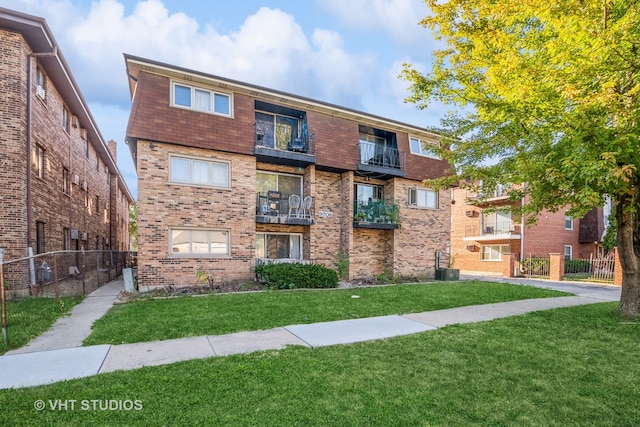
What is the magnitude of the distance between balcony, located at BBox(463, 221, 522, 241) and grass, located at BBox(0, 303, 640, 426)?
17573 millimetres

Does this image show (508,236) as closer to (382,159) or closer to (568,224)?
(568,224)

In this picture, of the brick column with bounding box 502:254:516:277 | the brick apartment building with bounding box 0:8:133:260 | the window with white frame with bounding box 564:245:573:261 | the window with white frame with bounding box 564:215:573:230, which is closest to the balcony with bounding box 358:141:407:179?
the brick column with bounding box 502:254:516:277

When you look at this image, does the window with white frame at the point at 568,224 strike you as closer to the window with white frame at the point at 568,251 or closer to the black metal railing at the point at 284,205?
the window with white frame at the point at 568,251

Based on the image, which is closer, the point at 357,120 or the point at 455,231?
the point at 357,120

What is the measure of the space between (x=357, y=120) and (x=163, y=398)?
1336cm

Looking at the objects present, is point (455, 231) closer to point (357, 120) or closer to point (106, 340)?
point (357, 120)

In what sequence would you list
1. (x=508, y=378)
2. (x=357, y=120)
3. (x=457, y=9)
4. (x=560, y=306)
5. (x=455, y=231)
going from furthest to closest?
(x=455, y=231) < (x=357, y=120) < (x=560, y=306) < (x=457, y=9) < (x=508, y=378)

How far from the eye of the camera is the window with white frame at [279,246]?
13.5 m

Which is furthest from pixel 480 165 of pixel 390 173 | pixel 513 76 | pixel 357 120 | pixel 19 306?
pixel 19 306

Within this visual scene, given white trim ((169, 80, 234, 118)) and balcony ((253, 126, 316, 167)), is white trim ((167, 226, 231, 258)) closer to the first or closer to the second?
balcony ((253, 126, 316, 167))

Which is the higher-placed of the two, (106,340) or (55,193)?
(55,193)

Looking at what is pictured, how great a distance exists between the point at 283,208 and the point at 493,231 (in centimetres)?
1694

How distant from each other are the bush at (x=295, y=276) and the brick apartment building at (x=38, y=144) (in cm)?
709

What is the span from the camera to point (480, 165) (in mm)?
9031
